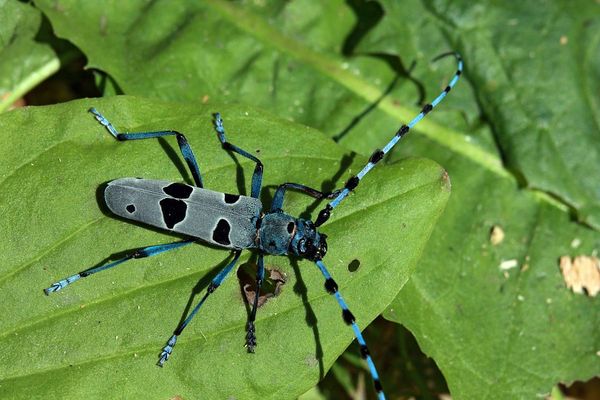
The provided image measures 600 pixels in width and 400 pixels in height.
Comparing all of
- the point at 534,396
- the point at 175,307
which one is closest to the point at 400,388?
the point at 534,396

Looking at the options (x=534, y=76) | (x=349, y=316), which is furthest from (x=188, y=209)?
(x=534, y=76)

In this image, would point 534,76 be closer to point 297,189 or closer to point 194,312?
point 297,189

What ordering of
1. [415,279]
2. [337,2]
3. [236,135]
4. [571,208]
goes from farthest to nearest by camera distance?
[337,2] → [571,208] → [415,279] → [236,135]

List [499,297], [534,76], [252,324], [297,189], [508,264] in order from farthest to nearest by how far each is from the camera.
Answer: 1. [534,76]
2. [508,264]
3. [499,297]
4. [297,189]
5. [252,324]

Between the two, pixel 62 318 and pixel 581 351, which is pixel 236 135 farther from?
pixel 581 351

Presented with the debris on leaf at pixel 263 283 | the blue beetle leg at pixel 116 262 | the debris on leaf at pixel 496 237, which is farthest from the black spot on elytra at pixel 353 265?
the debris on leaf at pixel 496 237

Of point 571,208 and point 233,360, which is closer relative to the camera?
point 233,360

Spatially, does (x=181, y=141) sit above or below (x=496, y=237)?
above

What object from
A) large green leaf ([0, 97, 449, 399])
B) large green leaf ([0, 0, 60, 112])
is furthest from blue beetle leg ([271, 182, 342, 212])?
large green leaf ([0, 0, 60, 112])
